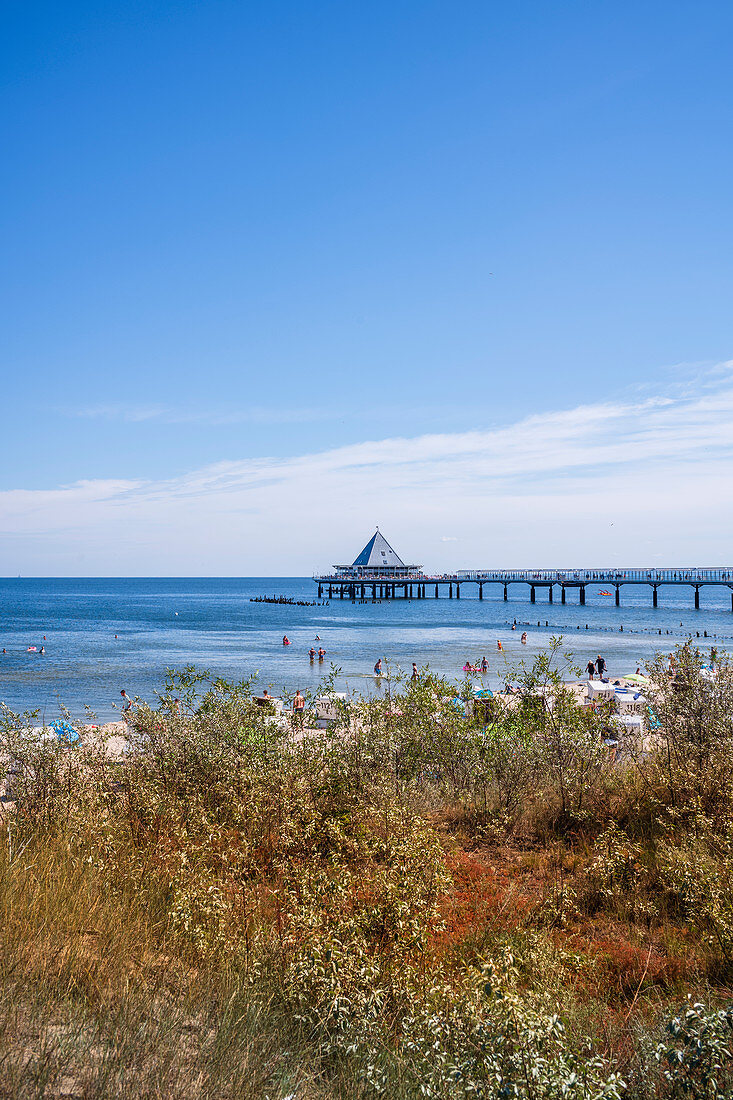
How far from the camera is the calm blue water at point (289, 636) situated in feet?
122

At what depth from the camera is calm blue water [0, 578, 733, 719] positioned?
3716cm

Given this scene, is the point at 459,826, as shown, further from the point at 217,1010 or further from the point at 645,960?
the point at 217,1010

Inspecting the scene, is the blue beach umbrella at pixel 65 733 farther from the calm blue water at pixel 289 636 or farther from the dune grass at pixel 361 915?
the calm blue water at pixel 289 636

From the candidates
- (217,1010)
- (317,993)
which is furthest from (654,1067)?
(217,1010)

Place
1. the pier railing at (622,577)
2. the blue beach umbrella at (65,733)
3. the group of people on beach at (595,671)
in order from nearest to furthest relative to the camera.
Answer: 1. the blue beach umbrella at (65,733)
2. the group of people on beach at (595,671)
3. the pier railing at (622,577)

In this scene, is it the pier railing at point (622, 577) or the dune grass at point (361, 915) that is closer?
the dune grass at point (361, 915)

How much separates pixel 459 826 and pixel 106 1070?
6.15 meters

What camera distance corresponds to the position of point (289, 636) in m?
63.4

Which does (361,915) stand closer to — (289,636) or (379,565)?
(289,636)

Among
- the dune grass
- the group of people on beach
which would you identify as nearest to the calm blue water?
the group of people on beach

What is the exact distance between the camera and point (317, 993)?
4.09 meters

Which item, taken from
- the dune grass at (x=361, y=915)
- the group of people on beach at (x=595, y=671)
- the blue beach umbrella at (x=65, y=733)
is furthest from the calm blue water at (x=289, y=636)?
the dune grass at (x=361, y=915)

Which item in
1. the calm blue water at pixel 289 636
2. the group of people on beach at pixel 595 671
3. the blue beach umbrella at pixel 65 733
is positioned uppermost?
the blue beach umbrella at pixel 65 733

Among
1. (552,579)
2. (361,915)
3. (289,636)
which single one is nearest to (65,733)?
(361,915)
